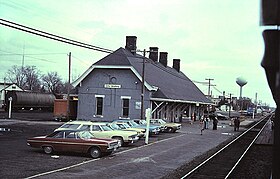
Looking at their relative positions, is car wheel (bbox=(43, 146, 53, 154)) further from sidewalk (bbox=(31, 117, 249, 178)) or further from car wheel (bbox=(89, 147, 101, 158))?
sidewalk (bbox=(31, 117, 249, 178))

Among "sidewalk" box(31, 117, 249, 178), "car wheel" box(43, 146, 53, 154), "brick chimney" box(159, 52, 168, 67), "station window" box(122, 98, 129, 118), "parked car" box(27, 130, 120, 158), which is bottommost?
"sidewalk" box(31, 117, 249, 178)

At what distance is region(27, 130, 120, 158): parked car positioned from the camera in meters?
17.0

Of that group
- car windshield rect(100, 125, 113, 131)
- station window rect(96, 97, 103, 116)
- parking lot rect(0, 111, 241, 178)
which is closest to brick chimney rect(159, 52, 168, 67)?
station window rect(96, 97, 103, 116)

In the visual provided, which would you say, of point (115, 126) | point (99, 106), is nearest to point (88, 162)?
point (115, 126)

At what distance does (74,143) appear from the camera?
56.4 feet

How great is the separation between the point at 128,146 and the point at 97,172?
30.2 ft

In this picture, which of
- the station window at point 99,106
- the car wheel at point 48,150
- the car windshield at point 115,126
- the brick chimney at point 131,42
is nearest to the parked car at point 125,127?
the car windshield at point 115,126

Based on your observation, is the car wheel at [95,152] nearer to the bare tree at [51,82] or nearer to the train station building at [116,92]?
the train station building at [116,92]

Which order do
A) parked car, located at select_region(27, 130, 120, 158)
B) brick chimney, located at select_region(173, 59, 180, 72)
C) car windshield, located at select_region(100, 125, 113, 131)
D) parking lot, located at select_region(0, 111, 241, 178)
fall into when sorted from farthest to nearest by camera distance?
brick chimney, located at select_region(173, 59, 180, 72)
car windshield, located at select_region(100, 125, 113, 131)
parked car, located at select_region(27, 130, 120, 158)
parking lot, located at select_region(0, 111, 241, 178)

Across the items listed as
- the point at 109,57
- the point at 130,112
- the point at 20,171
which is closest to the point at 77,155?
the point at 20,171

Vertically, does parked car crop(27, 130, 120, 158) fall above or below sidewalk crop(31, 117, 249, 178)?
above

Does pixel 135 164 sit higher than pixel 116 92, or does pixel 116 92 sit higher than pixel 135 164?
pixel 116 92

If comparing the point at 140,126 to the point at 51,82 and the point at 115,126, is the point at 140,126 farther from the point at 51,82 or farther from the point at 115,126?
the point at 51,82

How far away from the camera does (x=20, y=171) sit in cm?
1284
